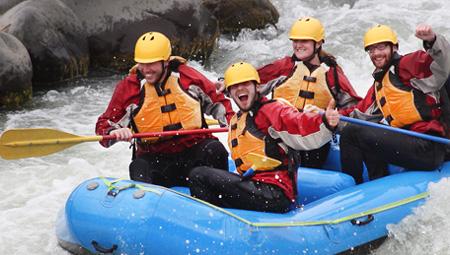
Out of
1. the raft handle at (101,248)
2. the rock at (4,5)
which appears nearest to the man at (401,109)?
the raft handle at (101,248)

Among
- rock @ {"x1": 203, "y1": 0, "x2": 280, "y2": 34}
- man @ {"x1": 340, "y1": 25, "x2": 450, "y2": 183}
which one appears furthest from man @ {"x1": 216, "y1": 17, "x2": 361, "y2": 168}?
rock @ {"x1": 203, "y1": 0, "x2": 280, "y2": 34}

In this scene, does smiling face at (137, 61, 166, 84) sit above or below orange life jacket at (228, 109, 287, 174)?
above

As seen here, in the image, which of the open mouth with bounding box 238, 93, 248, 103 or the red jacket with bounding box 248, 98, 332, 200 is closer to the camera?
the red jacket with bounding box 248, 98, 332, 200

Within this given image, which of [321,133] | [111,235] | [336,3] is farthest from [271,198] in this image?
[336,3]

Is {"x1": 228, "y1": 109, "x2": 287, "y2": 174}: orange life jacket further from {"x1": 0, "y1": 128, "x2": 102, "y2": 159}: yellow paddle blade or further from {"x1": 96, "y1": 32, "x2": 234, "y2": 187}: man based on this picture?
{"x1": 0, "y1": 128, "x2": 102, "y2": 159}: yellow paddle blade

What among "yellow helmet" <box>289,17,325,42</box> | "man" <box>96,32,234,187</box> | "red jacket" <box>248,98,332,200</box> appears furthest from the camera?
"yellow helmet" <box>289,17,325,42</box>

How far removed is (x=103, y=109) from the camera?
8500 millimetres

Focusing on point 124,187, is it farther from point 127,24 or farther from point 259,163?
point 127,24

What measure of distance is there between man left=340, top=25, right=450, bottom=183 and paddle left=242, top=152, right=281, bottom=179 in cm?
90

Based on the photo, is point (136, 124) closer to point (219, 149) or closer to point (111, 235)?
point (219, 149)

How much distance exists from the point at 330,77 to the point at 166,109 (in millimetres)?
1263

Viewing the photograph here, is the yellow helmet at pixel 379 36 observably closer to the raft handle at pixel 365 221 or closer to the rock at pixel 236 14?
the raft handle at pixel 365 221

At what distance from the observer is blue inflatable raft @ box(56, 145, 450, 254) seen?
3875mm

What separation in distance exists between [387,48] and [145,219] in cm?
202
